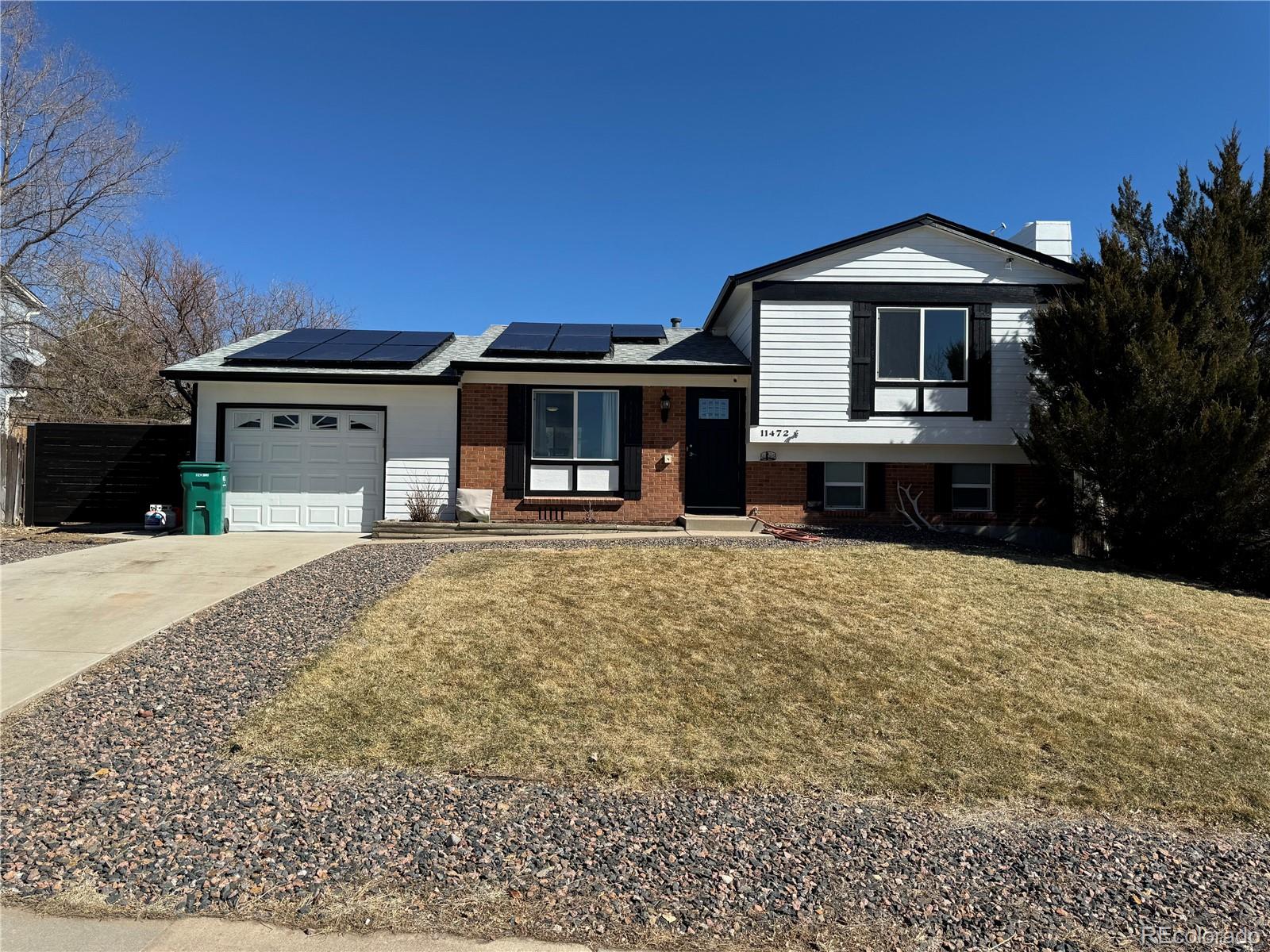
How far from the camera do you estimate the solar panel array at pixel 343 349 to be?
1287 centimetres

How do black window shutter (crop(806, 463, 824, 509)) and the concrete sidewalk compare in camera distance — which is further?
black window shutter (crop(806, 463, 824, 509))

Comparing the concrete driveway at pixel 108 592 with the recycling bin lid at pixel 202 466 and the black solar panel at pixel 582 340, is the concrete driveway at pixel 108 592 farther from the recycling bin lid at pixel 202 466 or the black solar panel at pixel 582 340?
the black solar panel at pixel 582 340

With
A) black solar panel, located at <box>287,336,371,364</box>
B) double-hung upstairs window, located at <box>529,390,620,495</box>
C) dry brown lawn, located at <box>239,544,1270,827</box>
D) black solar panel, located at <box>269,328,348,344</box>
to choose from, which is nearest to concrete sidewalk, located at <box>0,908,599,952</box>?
dry brown lawn, located at <box>239,544,1270,827</box>

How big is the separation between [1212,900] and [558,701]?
12.1ft

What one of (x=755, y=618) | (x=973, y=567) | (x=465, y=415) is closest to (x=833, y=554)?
(x=973, y=567)

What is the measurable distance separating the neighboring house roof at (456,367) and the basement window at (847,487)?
8.48 ft

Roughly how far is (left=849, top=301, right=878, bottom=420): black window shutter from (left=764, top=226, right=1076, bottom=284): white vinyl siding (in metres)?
0.62

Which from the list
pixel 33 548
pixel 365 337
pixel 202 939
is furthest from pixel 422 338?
pixel 202 939

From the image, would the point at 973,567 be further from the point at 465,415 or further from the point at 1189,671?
the point at 465,415

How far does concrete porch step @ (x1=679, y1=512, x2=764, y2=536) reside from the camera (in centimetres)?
1226

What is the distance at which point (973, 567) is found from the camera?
926cm

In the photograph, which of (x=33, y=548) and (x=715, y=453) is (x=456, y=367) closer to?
(x=715, y=453)

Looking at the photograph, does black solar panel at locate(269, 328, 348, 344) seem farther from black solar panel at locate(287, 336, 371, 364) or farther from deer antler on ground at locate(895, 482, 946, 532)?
deer antler on ground at locate(895, 482, 946, 532)

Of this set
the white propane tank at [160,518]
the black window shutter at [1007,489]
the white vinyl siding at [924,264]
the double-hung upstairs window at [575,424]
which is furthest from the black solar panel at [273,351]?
the black window shutter at [1007,489]
